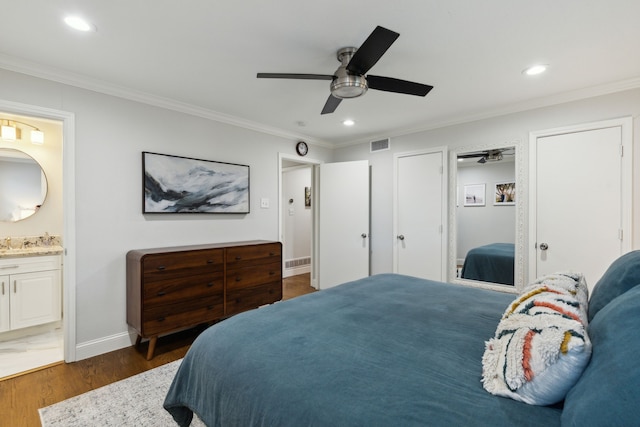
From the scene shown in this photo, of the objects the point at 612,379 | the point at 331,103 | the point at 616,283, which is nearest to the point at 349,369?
the point at 612,379

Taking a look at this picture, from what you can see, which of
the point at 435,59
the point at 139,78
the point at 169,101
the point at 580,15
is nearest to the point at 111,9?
the point at 139,78

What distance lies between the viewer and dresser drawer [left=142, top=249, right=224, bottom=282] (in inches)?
103

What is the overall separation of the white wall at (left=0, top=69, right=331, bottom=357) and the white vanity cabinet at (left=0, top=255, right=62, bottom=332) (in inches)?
22.6

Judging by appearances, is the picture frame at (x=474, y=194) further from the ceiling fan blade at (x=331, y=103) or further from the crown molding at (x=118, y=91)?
the crown molding at (x=118, y=91)

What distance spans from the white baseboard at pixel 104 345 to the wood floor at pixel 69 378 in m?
0.05

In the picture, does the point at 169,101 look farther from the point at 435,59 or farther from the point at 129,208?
the point at 435,59

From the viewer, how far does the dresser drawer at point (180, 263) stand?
261 cm

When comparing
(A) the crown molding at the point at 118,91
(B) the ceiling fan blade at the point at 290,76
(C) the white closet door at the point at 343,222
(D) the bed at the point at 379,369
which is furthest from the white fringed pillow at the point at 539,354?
(A) the crown molding at the point at 118,91

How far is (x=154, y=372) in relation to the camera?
2.44 metres

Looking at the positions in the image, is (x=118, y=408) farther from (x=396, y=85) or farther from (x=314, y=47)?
(x=396, y=85)

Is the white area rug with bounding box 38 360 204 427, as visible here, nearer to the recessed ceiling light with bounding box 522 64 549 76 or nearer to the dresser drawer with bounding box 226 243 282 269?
the dresser drawer with bounding box 226 243 282 269

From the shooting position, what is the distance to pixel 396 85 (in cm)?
212

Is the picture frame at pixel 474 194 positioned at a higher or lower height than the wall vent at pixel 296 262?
higher

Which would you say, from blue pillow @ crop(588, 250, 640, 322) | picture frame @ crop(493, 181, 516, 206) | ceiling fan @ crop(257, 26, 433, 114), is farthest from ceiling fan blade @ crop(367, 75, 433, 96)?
picture frame @ crop(493, 181, 516, 206)
